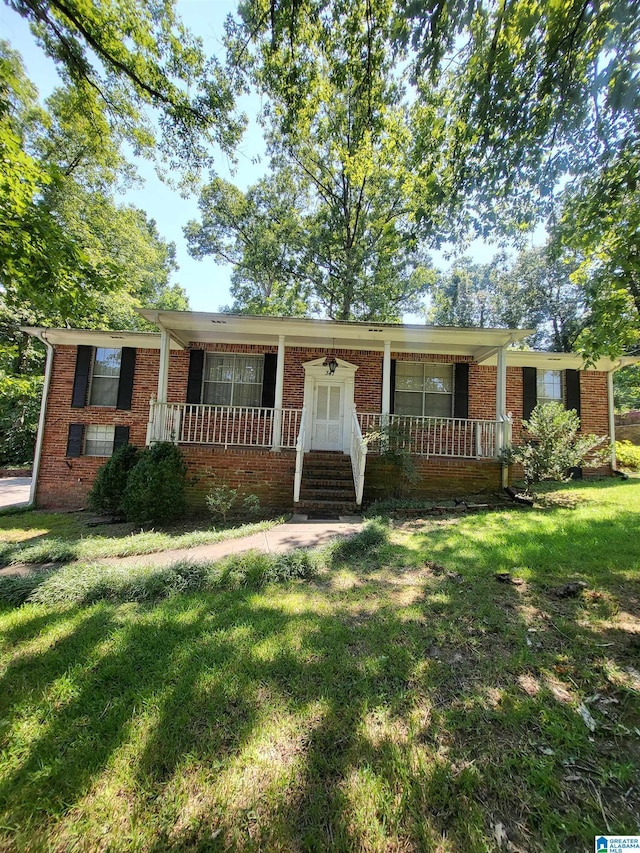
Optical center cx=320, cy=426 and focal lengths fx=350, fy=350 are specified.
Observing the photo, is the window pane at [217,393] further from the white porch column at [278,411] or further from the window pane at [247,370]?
the white porch column at [278,411]

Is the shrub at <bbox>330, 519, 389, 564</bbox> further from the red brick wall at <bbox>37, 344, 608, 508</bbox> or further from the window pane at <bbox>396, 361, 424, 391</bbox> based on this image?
the window pane at <bbox>396, 361, 424, 391</bbox>

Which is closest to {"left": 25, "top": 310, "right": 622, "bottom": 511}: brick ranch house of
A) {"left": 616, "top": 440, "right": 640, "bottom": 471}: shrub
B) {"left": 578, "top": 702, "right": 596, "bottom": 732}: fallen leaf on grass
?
{"left": 616, "top": 440, "right": 640, "bottom": 471}: shrub

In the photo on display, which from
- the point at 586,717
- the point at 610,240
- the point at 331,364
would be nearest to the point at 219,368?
the point at 331,364

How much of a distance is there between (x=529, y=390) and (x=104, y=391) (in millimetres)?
11762

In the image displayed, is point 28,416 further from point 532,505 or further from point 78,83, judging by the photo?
point 532,505

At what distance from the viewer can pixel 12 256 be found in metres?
4.36

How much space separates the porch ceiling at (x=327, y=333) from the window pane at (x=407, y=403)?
120cm

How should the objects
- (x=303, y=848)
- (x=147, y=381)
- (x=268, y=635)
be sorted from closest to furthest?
(x=303, y=848) → (x=268, y=635) → (x=147, y=381)

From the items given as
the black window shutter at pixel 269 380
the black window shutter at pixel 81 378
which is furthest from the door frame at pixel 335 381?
the black window shutter at pixel 81 378

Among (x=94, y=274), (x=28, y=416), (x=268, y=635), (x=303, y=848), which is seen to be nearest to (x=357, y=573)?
(x=268, y=635)

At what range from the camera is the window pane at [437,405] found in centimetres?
938

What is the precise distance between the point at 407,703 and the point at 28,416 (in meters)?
21.6

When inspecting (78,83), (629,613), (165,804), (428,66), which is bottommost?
(165,804)

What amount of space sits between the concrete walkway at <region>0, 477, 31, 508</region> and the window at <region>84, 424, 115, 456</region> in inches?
83.1
